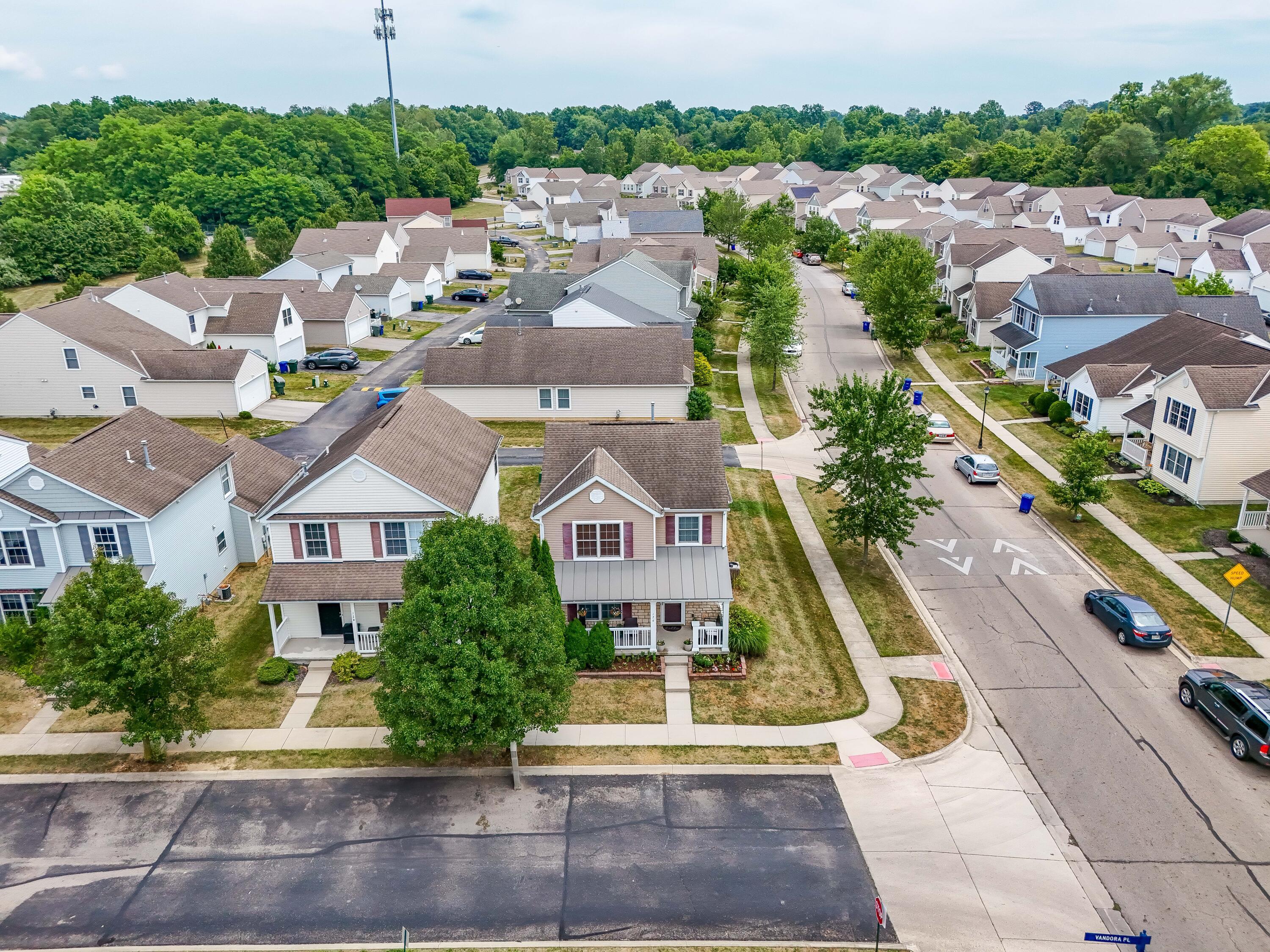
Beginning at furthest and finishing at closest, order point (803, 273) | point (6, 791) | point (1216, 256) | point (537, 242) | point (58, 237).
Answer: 1. point (537, 242)
2. point (803, 273)
3. point (58, 237)
4. point (1216, 256)
5. point (6, 791)

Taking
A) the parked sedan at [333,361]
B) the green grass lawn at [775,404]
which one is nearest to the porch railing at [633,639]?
the green grass lawn at [775,404]

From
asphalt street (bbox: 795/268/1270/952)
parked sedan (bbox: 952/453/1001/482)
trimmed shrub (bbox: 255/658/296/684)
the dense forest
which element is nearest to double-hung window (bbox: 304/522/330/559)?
trimmed shrub (bbox: 255/658/296/684)

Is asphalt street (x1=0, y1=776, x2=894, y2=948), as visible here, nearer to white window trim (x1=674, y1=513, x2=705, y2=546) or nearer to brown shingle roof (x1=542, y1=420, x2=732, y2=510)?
white window trim (x1=674, y1=513, x2=705, y2=546)

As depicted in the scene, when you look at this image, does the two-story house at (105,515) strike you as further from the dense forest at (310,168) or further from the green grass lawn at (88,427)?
the dense forest at (310,168)

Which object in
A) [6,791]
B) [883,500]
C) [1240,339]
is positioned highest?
[1240,339]

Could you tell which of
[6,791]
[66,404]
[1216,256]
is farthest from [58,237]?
[1216,256]

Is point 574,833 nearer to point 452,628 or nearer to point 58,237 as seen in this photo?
point 452,628

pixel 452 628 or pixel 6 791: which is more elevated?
pixel 452 628
